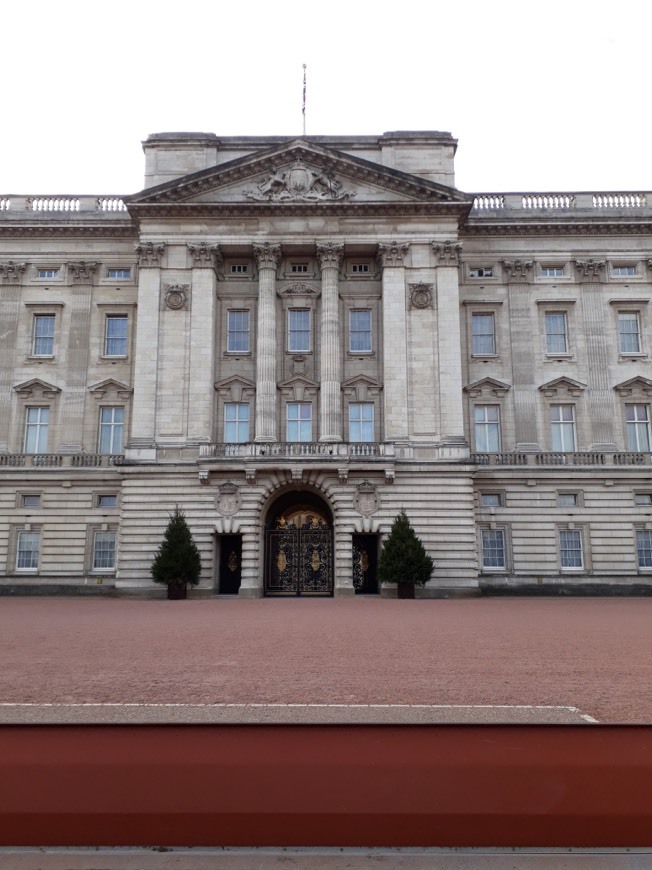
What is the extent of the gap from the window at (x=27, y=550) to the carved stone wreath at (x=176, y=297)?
14.2 m

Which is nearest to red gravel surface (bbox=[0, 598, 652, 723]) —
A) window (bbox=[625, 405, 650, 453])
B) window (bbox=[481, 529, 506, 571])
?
window (bbox=[481, 529, 506, 571])

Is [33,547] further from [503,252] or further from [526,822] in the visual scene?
[526,822]

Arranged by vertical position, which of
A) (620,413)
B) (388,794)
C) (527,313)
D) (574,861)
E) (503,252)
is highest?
(503,252)

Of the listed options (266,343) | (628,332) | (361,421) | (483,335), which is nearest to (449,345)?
(483,335)

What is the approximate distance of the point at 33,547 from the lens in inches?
1631

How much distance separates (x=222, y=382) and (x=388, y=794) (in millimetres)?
37400

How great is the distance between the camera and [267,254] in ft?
134

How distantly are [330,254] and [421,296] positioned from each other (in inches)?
210

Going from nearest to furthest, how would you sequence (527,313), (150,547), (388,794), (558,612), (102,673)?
(388,794), (102,673), (558,612), (150,547), (527,313)

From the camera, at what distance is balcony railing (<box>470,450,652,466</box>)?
41656 millimetres

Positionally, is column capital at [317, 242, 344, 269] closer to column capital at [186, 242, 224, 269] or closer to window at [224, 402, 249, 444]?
column capital at [186, 242, 224, 269]

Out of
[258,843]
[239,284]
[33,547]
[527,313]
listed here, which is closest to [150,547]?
[33,547]

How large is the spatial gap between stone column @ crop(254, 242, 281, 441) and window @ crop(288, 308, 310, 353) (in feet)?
3.84

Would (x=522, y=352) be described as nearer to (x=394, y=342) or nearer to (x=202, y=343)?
(x=394, y=342)
